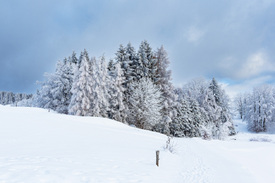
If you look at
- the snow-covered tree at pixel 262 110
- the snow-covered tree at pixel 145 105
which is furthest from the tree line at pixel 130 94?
the snow-covered tree at pixel 262 110

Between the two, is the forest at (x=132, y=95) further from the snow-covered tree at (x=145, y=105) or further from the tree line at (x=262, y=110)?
the tree line at (x=262, y=110)

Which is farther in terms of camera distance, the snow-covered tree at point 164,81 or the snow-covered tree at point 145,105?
the snow-covered tree at point 164,81

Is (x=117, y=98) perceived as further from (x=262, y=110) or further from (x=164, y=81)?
(x=262, y=110)

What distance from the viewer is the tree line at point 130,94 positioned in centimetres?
2591

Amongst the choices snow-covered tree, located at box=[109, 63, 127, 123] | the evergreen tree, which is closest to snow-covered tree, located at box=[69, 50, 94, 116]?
snow-covered tree, located at box=[109, 63, 127, 123]

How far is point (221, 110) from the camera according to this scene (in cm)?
3812

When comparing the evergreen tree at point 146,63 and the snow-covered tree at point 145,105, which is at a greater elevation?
the evergreen tree at point 146,63

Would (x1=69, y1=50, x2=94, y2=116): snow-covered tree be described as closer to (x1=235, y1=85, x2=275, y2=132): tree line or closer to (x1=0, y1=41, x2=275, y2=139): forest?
(x1=0, y1=41, x2=275, y2=139): forest

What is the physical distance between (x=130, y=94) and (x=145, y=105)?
4.92 metres

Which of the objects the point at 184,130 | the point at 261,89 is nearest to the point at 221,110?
the point at 184,130

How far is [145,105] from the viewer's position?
84.1ft

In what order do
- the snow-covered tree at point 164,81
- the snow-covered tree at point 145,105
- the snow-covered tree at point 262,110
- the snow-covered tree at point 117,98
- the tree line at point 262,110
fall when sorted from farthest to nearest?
the snow-covered tree at point 262,110 → the tree line at point 262,110 → the snow-covered tree at point 164,81 → the snow-covered tree at point 117,98 → the snow-covered tree at point 145,105

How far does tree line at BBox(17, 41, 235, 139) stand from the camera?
1020 inches

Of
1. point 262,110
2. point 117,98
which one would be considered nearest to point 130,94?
point 117,98
